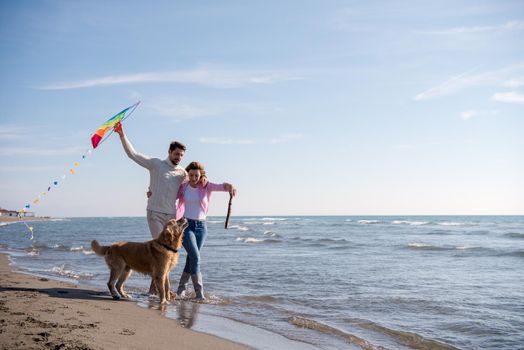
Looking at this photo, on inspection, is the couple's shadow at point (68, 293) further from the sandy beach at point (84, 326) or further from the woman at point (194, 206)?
the woman at point (194, 206)

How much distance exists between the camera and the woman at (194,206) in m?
6.77

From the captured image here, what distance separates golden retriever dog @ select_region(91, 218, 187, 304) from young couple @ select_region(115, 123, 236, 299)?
1.13 feet

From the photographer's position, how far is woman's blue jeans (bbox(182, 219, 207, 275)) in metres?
6.79

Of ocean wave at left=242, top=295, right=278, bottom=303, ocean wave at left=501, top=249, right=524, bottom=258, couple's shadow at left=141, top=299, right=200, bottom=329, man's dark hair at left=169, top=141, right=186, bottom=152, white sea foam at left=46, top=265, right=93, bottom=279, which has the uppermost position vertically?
man's dark hair at left=169, top=141, right=186, bottom=152

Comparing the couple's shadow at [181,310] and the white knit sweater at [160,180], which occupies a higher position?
the white knit sweater at [160,180]

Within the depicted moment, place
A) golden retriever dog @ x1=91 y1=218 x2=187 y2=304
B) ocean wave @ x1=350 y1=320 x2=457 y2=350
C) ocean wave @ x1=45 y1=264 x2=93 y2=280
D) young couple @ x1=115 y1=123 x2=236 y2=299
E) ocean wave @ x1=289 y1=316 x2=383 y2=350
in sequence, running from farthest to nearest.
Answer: ocean wave @ x1=45 y1=264 x2=93 y2=280
young couple @ x1=115 y1=123 x2=236 y2=299
golden retriever dog @ x1=91 y1=218 x2=187 y2=304
ocean wave @ x1=350 y1=320 x2=457 y2=350
ocean wave @ x1=289 y1=316 x2=383 y2=350

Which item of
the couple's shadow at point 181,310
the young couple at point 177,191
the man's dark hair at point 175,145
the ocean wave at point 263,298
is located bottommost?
the ocean wave at point 263,298

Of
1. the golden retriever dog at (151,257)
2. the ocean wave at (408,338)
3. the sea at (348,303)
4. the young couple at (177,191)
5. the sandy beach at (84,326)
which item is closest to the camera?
the sandy beach at (84,326)

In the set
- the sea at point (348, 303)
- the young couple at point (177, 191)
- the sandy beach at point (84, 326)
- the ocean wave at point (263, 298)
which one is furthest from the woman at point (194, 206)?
the ocean wave at point (263, 298)

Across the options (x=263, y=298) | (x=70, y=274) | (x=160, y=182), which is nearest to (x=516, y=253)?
(x=263, y=298)

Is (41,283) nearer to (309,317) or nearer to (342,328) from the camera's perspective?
(309,317)

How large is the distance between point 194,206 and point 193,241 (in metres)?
0.54

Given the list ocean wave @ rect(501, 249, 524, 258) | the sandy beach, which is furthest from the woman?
ocean wave @ rect(501, 249, 524, 258)

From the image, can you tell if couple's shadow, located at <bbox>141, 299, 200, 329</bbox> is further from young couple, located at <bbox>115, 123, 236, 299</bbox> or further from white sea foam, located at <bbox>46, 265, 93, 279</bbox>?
white sea foam, located at <bbox>46, 265, 93, 279</bbox>
